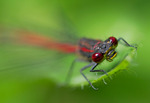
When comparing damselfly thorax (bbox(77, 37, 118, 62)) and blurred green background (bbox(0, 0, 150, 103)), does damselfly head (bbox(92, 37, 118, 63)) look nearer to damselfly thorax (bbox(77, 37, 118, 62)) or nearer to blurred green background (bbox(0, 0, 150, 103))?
damselfly thorax (bbox(77, 37, 118, 62))

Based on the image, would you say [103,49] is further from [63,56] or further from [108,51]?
[63,56]

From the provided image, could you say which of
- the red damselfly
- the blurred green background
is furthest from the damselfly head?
the blurred green background

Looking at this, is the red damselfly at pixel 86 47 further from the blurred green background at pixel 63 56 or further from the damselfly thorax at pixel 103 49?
the blurred green background at pixel 63 56

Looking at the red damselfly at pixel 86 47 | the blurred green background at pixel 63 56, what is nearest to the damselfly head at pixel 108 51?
the red damselfly at pixel 86 47

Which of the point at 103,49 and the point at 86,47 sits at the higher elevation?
the point at 86,47

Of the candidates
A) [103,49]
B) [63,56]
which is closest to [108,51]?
[103,49]

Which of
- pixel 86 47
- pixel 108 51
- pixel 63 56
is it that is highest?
pixel 63 56

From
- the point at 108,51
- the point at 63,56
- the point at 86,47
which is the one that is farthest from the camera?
the point at 63,56

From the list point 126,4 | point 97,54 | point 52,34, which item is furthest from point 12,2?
point 97,54
